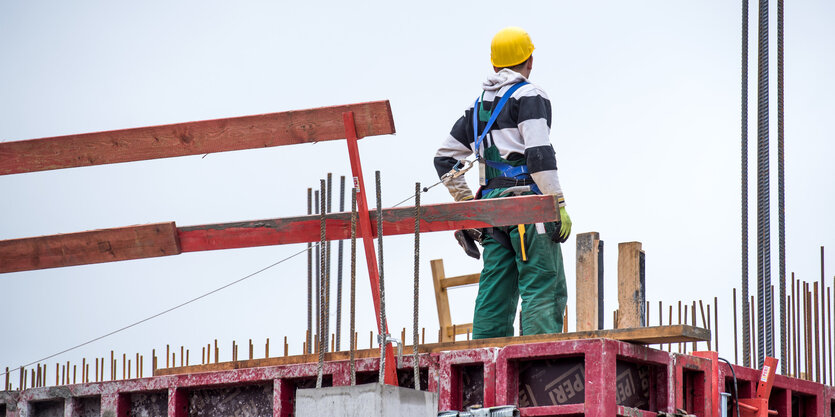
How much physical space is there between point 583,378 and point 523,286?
1.48m

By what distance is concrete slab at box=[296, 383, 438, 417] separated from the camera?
5.86 metres

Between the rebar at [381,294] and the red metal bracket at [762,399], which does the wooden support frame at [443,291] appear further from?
the rebar at [381,294]

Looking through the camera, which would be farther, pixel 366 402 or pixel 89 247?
pixel 89 247

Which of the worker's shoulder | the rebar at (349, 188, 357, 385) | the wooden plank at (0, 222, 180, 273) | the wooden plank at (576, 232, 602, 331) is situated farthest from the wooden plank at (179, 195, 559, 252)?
the wooden plank at (576, 232, 602, 331)

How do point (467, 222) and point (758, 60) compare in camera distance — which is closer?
point (467, 222)

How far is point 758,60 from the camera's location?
11.2 metres

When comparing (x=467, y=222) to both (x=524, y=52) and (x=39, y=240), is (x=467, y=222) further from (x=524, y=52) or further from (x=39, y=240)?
(x=39, y=240)

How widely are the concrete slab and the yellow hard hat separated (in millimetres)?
2703

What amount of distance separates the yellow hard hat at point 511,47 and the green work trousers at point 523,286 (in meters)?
1.18

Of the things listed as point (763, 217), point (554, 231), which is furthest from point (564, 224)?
point (763, 217)

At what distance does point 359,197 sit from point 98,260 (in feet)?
5.75

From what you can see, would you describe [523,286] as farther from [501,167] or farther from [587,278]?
[587,278]

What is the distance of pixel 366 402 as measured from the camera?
19.3ft

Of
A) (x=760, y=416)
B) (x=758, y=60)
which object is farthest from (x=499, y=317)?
(x=758, y=60)
